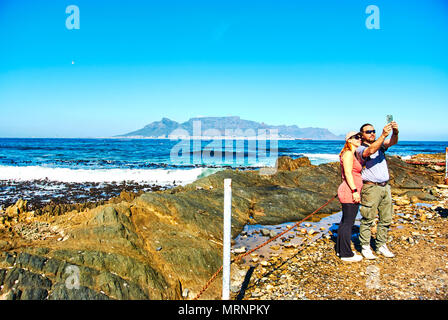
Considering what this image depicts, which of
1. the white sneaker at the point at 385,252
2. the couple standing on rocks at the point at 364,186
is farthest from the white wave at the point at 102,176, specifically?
the white sneaker at the point at 385,252

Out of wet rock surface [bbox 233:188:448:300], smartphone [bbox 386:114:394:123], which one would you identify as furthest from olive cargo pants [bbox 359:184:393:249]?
smartphone [bbox 386:114:394:123]

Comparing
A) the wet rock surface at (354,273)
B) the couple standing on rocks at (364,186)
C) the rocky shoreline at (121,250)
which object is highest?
the couple standing on rocks at (364,186)

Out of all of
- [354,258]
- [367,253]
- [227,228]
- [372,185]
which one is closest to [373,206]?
[372,185]

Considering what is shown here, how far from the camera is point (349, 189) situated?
16.9ft

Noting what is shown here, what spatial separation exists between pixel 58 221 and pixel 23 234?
71 cm

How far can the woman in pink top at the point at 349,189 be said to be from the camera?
5.02m

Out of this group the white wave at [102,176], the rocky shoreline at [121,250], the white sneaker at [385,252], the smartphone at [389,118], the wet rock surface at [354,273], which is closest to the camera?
the rocky shoreline at [121,250]

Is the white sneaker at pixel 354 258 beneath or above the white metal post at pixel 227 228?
beneath

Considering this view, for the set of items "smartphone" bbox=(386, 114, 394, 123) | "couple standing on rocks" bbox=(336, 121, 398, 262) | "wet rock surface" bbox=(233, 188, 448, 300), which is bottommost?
"wet rock surface" bbox=(233, 188, 448, 300)

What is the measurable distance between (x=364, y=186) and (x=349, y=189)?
0.40m

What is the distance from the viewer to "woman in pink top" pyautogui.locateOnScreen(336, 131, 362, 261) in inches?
198

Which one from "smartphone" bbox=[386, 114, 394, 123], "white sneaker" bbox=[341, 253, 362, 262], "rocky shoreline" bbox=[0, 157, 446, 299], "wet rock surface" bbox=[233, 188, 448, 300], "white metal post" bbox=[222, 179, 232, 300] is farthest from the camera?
"white sneaker" bbox=[341, 253, 362, 262]

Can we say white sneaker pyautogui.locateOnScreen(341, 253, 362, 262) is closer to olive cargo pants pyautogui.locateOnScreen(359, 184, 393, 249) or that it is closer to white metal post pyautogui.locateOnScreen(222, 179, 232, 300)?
olive cargo pants pyautogui.locateOnScreen(359, 184, 393, 249)

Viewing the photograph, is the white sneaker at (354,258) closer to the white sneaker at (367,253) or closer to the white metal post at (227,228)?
the white sneaker at (367,253)
